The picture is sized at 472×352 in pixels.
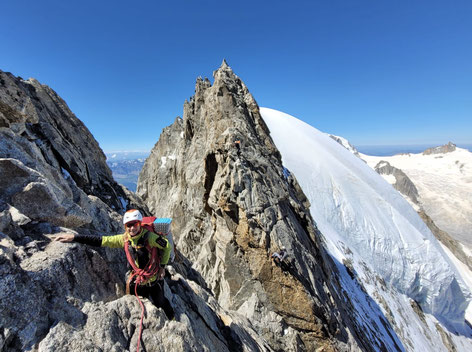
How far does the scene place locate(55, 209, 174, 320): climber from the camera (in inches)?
209

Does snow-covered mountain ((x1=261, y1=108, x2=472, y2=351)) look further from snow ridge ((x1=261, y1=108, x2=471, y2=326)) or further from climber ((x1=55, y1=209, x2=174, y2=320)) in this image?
climber ((x1=55, y1=209, x2=174, y2=320))

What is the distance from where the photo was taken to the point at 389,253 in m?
29.1

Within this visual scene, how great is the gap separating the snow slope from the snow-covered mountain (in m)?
84.0

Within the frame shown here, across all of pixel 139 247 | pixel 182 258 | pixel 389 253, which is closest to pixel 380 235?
pixel 389 253

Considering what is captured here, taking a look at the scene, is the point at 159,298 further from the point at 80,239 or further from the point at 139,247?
the point at 80,239

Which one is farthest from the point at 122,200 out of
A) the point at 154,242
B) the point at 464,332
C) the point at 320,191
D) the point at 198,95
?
the point at 464,332

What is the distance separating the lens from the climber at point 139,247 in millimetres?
5309

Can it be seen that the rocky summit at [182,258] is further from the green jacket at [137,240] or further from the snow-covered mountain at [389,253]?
the snow-covered mountain at [389,253]

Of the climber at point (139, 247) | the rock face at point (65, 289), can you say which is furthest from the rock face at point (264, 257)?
the climber at point (139, 247)

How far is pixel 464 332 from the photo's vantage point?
31.5 m

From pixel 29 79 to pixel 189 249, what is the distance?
2138 centimetres

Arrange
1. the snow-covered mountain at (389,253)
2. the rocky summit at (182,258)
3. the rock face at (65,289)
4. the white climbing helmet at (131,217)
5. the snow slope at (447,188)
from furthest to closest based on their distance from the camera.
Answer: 1. the snow slope at (447,188)
2. the snow-covered mountain at (389,253)
3. the white climbing helmet at (131,217)
4. the rocky summit at (182,258)
5. the rock face at (65,289)

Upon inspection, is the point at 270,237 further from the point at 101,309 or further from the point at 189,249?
the point at 189,249

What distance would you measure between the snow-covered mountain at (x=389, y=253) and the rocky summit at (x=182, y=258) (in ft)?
21.1
